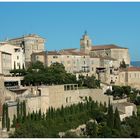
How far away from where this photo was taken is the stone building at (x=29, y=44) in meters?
38.4

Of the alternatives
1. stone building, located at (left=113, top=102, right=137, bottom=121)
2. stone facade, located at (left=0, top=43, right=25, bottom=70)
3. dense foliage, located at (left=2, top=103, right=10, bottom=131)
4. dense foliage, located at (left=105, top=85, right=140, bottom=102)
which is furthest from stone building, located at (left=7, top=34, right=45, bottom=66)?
dense foliage, located at (left=2, top=103, right=10, bottom=131)

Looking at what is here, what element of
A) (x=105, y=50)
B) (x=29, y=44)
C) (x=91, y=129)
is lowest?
(x=91, y=129)

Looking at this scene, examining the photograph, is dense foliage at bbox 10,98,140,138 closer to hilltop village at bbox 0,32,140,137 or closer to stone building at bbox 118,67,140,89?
hilltop village at bbox 0,32,140,137

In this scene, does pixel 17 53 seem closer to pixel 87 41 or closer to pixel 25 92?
pixel 25 92

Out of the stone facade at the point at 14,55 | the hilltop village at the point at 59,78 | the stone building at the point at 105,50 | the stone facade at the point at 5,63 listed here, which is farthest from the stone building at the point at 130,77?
the stone facade at the point at 5,63

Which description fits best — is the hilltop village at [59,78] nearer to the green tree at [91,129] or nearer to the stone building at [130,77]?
the stone building at [130,77]

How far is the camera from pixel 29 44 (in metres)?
38.6

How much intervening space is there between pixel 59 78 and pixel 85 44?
17680 mm

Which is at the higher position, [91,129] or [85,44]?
[85,44]

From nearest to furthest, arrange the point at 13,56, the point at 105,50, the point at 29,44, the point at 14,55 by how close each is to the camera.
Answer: the point at 13,56
the point at 14,55
the point at 29,44
the point at 105,50

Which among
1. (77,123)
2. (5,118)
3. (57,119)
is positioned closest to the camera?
(5,118)

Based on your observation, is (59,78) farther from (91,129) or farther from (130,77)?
(130,77)

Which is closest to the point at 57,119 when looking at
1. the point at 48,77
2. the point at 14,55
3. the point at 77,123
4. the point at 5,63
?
the point at 77,123

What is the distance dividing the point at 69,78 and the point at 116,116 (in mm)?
7581
